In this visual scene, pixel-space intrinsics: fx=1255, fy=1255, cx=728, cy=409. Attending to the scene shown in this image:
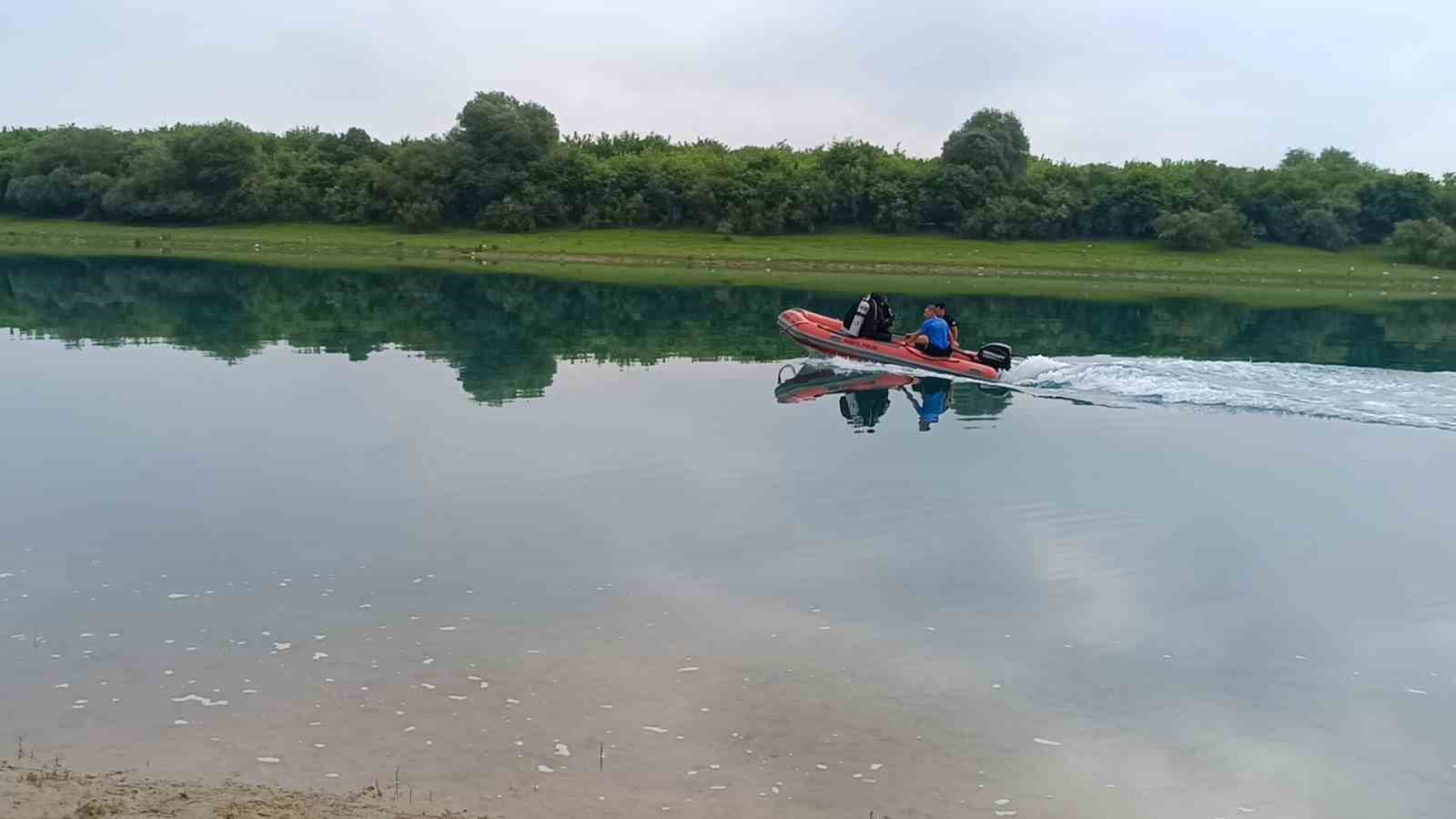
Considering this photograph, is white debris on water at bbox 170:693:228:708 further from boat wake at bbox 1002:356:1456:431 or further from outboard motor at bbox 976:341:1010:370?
outboard motor at bbox 976:341:1010:370

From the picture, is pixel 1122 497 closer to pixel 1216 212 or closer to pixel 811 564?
pixel 811 564

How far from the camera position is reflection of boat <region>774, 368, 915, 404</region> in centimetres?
2175

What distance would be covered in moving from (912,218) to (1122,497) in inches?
2201

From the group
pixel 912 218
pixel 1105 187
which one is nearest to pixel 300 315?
pixel 912 218

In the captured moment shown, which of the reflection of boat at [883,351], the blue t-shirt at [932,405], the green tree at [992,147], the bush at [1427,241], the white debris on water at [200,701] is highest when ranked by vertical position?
the green tree at [992,147]

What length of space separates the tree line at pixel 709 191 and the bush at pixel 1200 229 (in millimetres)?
110

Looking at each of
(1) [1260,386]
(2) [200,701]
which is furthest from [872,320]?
(2) [200,701]

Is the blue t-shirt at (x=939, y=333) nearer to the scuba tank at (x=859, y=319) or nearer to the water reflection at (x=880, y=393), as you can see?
the water reflection at (x=880, y=393)

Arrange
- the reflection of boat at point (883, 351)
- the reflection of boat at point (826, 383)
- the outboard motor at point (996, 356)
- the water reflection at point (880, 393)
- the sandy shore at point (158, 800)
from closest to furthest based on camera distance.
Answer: the sandy shore at point (158, 800) < the water reflection at point (880, 393) < the reflection of boat at point (826, 383) < the outboard motor at point (996, 356) < the reflection of boat at point (883, 351)

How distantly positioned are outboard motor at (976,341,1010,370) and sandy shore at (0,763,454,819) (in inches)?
731

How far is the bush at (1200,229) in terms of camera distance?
2547 inches

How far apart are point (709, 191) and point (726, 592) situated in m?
59.2

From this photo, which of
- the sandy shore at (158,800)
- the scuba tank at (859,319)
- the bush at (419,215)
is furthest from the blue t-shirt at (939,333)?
the bush at (419,215)

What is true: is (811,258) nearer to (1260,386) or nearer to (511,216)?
(511,216)
